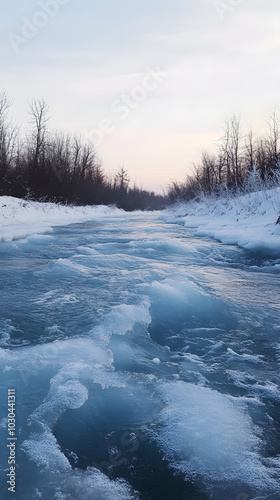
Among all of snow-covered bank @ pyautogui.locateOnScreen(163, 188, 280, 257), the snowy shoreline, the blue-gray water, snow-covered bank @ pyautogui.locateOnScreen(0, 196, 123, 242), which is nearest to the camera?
the blue-gray water

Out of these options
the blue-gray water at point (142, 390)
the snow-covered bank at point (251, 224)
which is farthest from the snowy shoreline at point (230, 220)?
the blue-gray water at point (142, 390)

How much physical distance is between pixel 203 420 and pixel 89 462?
65 cm

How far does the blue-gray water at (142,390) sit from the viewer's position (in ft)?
4.66

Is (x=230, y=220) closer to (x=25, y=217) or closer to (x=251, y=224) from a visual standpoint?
(x=251, y=224)

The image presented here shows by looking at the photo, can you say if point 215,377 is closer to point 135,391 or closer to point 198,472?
point 135,391

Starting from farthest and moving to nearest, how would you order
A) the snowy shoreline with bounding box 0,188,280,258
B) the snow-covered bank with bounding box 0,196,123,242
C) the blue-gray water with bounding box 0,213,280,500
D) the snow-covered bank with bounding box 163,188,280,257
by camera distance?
1. the snow-covered bank with bounding box 0,196,123,242
2. the snowy shoreline with bounding box 0,188,280,258
3. the snow-covered bank with bounding box 163,188,280,257
4. the blue-gray water with bounding box 0,213,280,500

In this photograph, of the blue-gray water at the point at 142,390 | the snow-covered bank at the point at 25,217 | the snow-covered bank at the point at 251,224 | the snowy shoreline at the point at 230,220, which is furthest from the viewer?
the snow-covered bank at the point at 25,217

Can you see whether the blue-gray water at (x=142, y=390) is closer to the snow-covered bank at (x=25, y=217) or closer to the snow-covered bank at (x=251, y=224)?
the snow-covered bank at (x=251, y=224)

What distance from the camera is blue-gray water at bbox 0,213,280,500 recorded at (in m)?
1.42

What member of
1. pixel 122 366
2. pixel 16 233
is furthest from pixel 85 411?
pixel 16 233

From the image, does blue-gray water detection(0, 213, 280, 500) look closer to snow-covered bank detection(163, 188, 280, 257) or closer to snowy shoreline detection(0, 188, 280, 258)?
snow-covered bank detection(163, 188, 280, 257)

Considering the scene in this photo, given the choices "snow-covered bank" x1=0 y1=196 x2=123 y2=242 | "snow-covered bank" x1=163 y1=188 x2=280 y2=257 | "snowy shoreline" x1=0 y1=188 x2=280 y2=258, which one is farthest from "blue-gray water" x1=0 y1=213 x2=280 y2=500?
"snow-covered bank" x1=0 y1=196 x2=123 y2=242

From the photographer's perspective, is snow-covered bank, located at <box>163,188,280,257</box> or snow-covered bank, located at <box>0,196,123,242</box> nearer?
snow-covered bank, located at <box>163,188,280,257</box>

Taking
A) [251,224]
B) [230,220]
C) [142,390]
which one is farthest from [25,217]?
[142,390]
